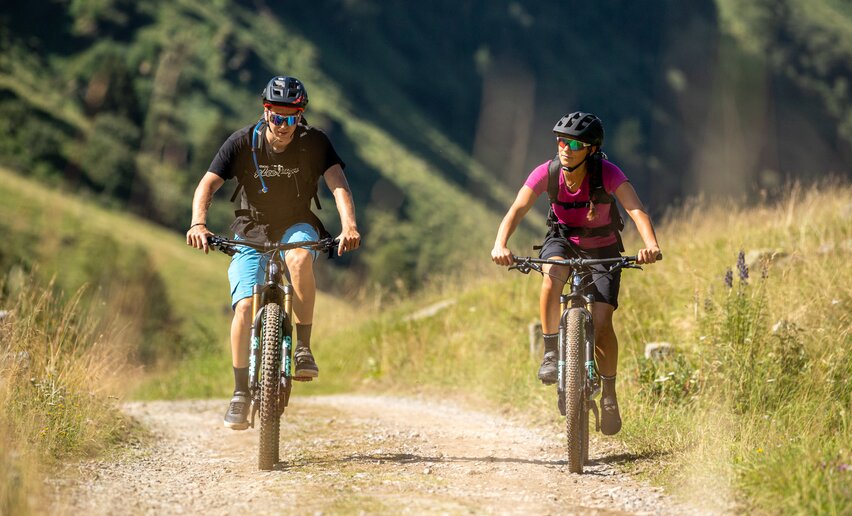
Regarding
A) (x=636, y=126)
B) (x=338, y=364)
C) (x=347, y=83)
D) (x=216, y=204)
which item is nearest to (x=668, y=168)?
(x=636, y=126)

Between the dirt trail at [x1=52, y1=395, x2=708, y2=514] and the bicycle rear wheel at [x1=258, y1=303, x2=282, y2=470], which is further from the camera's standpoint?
the bicycle rear wheel at [x1=258, y1=303, x2=282, y2=470]

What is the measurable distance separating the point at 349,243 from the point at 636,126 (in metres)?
194

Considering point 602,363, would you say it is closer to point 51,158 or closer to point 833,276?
point 833,276

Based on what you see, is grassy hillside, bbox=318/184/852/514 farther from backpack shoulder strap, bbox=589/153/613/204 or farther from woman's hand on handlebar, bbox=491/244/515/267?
woman's hand on handlebar, bbox=491/244/515/267

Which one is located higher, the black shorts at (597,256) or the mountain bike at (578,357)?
the black shorts at (597,256)

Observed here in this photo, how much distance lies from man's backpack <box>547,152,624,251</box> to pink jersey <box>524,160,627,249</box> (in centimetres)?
2

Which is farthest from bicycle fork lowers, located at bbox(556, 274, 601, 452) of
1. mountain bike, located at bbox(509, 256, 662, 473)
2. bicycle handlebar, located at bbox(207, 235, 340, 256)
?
bicycle handlebar, located at bbox(207, 235, 340, 256)

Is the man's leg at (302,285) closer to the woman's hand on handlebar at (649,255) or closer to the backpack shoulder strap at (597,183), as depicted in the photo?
the backpack shoulder strap at (597,183)

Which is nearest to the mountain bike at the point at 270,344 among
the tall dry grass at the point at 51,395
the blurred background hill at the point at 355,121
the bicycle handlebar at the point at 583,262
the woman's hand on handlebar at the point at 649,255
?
the bicycle handlebar at the point at 583,262

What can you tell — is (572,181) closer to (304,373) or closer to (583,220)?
(583,220)

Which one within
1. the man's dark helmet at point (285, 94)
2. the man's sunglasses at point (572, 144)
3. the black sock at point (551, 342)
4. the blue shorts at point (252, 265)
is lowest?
the black sock at point (551, 342)

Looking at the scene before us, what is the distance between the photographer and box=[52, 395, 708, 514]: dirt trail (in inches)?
202

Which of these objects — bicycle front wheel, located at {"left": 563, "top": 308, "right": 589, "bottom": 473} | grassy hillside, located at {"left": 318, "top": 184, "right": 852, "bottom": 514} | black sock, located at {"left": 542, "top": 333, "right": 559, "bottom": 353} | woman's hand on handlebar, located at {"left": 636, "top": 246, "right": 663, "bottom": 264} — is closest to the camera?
grassy hillside, located at {"left": 318, "top": 184, "right": 852, "bottom": 514}

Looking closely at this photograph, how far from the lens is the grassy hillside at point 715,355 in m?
5.38
